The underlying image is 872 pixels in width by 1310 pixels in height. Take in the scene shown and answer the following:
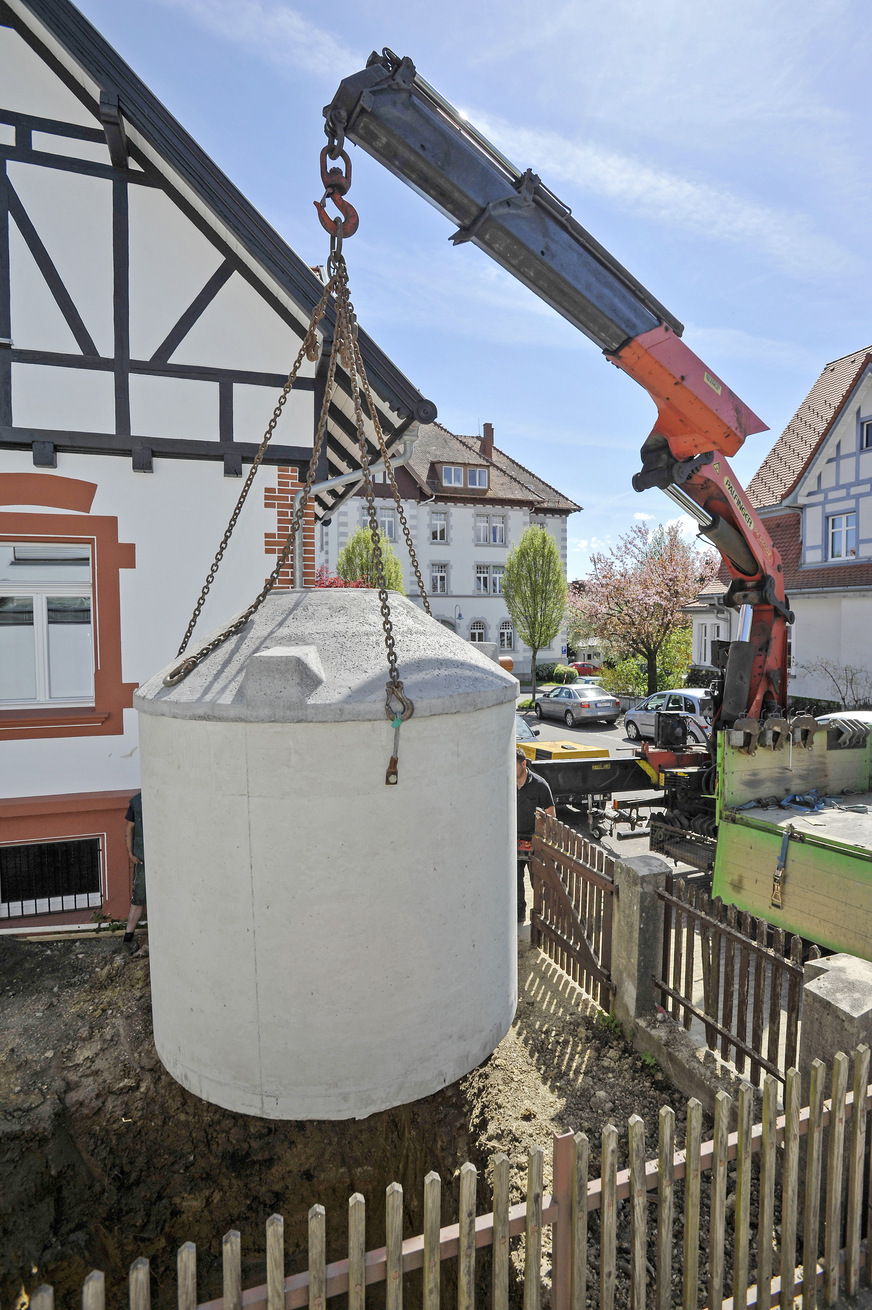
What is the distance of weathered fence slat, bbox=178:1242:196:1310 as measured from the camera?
1966 millimetres

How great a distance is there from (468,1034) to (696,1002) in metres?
2.87

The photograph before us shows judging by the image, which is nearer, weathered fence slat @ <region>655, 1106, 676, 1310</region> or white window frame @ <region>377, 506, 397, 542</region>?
weathered fence slat @ <region>655, 1106, 676, 1310</region>

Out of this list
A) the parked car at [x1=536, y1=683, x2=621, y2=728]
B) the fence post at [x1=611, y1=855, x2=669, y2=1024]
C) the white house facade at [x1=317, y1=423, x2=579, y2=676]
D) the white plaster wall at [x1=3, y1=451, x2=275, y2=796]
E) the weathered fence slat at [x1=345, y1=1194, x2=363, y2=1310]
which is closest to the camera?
the weathered fence slat at [x1=345, y1=1194, x2=363, y2=1310]

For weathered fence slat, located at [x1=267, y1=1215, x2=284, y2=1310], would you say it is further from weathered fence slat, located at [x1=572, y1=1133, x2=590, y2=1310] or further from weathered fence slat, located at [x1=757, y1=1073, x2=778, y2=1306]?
weathered fence slat, located at [x1=757, y1=1073, x2=778, y2=1306]

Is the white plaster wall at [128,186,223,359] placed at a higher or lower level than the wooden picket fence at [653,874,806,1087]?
higher

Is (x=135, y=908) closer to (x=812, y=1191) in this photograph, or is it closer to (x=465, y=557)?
(x=812, y=1191)

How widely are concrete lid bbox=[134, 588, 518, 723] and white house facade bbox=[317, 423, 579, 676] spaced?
26096 mm

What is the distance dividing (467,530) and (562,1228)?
1161 inches

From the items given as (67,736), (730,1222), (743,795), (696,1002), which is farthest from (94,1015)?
(743,795)

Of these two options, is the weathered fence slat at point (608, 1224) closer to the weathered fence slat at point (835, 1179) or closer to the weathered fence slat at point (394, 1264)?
the weathered fence slat at point (394, 1264)

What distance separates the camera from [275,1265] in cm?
207

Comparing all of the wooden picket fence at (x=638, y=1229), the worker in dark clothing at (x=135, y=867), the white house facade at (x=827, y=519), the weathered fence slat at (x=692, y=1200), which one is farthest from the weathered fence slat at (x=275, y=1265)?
the white house facade at (x=827, y=519)

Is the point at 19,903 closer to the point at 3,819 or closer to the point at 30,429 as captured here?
the point at 3,819

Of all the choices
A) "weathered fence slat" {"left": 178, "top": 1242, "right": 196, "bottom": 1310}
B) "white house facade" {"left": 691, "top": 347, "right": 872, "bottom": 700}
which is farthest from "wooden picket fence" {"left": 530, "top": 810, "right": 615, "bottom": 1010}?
"white house facade" {"left": 691, "top": 347, "right": 872, "bottom": 700}
